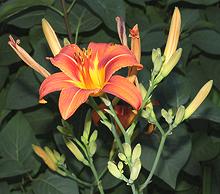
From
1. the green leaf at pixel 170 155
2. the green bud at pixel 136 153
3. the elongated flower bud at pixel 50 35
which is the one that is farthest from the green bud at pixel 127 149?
the green leaf at pixel 170 155

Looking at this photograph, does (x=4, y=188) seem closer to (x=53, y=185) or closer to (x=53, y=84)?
(x=53, y=185)

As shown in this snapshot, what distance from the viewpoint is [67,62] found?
43.0 inches

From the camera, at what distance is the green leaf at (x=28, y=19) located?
1.60 metres

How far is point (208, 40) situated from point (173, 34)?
0.49m

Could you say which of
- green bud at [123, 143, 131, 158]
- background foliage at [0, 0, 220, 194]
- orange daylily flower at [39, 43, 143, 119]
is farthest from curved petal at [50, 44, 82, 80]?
background foliage at [0, 0, 220, 194]

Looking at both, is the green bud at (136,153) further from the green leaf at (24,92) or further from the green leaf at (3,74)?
the green leaf at (3,74)

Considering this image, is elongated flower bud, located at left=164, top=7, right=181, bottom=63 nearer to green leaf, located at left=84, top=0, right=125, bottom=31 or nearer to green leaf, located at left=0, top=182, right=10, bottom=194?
green leaf, located at left=84, top=0, right=125, bottom=31

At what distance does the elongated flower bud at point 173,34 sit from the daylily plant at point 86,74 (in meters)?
0.10

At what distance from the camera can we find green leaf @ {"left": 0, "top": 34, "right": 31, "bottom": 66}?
165 cm

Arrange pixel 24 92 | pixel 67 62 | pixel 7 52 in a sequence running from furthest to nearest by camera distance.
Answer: pixel 7 52 → pixel 24 92 → pixel 67 62

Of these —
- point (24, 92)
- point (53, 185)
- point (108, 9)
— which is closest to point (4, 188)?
point (53, 185)

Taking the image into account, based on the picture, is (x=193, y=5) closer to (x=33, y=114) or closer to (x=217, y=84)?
(x=217, y=84)

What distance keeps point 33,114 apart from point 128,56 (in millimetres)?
647

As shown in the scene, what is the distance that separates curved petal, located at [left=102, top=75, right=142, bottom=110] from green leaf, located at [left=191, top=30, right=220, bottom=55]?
613mm
